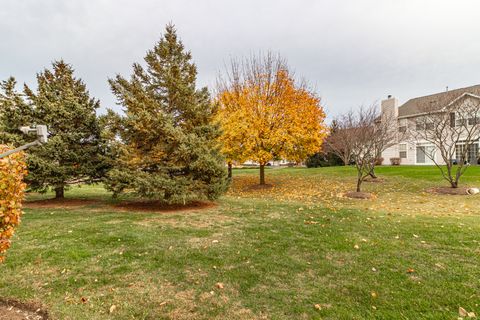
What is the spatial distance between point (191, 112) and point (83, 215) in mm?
5067

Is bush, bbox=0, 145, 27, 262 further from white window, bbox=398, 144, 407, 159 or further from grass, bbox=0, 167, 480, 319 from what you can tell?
white window, bbox=398, 144, 407, 159

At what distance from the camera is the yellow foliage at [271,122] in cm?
1373

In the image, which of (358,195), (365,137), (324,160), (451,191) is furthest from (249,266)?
(324,160)

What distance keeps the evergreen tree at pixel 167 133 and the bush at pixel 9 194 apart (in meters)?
5.29

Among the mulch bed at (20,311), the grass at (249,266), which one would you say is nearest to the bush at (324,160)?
the grass at (249,266)

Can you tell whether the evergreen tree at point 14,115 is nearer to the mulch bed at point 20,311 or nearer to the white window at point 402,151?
the mulch bed at point 20,311

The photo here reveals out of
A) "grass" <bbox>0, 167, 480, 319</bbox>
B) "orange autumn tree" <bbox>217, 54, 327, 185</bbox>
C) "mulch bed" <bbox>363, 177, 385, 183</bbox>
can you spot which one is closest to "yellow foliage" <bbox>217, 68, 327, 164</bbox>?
"orange autumn tree" <bbox>217, 54, 327, 185</bbox>

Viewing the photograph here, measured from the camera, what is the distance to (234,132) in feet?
44.4

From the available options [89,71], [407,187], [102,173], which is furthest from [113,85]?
[407,187]

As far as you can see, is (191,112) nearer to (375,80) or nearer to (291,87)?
(291,87)

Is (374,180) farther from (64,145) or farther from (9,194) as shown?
(9,194)

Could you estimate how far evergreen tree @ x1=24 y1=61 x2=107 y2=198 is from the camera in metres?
9.47

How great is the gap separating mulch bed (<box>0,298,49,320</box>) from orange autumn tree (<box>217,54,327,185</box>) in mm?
10781

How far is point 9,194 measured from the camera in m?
2.64
